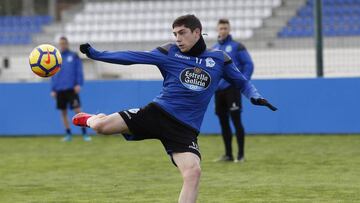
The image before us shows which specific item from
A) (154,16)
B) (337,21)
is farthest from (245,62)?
(154,16)

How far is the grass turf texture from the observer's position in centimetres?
926

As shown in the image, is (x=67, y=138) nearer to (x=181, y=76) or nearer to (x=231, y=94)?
(x=231, y=94)

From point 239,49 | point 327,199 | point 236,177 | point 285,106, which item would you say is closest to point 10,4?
point 285,106

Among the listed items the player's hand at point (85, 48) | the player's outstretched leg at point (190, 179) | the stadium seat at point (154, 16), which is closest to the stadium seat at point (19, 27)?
the stadium seat at point (154, 16)

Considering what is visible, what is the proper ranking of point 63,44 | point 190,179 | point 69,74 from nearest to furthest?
1. point 190,179
2. point 63,44
3. point 69,74

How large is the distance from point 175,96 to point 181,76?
0.18m

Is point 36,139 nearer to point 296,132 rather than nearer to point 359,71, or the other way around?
point 296,132

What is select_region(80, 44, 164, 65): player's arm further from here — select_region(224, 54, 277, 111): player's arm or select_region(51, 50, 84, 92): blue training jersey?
select_region(51, 50, 84, 92): blue training jersey

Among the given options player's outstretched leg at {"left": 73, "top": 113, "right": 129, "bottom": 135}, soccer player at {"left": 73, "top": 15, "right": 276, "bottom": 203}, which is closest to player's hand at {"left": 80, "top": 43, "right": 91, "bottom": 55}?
soccer player at {"left": 73, "top": 15, "right": 276, "bottom": 203}

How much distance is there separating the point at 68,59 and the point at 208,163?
5.37 meters

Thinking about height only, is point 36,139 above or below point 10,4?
below

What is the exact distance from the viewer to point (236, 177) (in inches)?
424

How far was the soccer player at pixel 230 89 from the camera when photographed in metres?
12.3

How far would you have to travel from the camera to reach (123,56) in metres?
7.24
